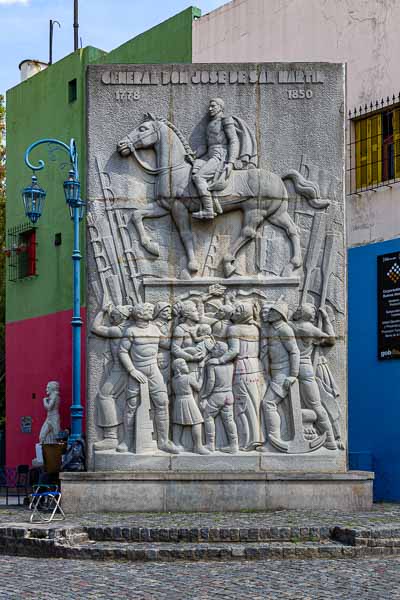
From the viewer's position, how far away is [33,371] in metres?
27.1

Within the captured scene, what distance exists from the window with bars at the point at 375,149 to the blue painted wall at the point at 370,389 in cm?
116

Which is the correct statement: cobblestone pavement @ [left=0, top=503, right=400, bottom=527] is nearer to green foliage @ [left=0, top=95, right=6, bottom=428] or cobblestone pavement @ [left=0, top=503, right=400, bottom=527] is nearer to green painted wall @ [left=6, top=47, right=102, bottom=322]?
green painted wall @ [left=6, top=47, right=102, bottom=322]

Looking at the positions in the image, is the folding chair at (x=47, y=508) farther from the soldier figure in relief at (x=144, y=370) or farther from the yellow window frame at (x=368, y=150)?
the yellow window frame at (x=368, y=150)

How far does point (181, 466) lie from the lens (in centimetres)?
1416

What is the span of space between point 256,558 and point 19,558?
8.50 feet

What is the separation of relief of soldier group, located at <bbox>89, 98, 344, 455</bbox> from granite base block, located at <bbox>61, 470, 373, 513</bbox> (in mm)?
390

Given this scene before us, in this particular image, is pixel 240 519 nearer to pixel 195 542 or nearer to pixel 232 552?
pixel 195 542

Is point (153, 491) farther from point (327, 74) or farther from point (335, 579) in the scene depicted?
point (327, 74)

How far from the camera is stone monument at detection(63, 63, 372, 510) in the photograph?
14180mm

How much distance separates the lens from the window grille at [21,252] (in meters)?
27.6

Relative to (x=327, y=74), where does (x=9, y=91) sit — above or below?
above

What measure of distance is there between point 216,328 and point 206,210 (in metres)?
1.56

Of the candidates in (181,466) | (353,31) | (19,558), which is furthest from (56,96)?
(19,558)

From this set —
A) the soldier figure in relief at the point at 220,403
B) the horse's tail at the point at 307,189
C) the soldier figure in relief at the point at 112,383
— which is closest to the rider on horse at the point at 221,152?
the horse's tail at the point at 307,189
